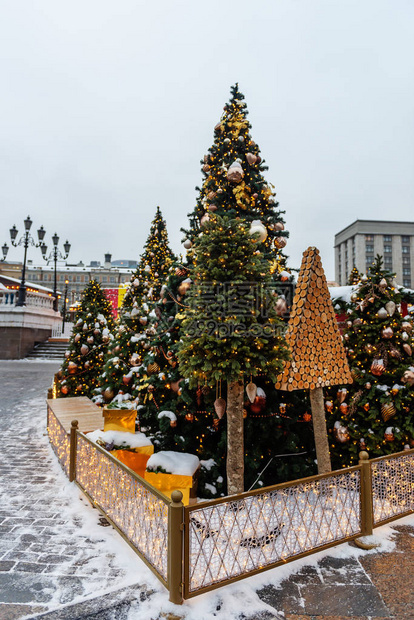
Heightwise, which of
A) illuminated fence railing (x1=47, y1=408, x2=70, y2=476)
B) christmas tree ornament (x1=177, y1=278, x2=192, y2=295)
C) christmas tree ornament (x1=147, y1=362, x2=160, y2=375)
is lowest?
illuminated fence railing (x1=47, y1=408, x2=70, y2=476)

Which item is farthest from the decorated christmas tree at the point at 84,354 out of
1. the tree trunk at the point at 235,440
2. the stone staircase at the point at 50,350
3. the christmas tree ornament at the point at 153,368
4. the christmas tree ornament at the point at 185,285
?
the stone staircase at the point at 50,350

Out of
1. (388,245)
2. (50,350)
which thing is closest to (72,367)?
(50,350)

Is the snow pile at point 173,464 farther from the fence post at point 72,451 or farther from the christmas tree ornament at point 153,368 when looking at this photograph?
the fence post at point 72,451

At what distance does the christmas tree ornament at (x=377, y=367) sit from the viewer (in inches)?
228

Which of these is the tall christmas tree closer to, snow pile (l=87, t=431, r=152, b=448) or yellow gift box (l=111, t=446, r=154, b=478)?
snow pile (l=87, t=431, r=152, b=448)

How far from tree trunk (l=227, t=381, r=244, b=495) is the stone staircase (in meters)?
19.8

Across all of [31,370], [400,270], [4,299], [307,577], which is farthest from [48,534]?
[400,270]

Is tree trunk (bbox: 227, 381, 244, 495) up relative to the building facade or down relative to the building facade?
down

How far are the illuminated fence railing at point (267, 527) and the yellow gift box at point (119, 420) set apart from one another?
2.84 m

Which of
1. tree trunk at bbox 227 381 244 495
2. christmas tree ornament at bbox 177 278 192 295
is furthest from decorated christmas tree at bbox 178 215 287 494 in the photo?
christmas tree ornament at bbox 177 278 192 295

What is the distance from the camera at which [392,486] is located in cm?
466

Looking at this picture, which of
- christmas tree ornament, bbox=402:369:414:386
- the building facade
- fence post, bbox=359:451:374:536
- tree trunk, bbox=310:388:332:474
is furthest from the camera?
the building facade

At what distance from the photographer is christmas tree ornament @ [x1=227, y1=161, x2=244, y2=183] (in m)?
5.91

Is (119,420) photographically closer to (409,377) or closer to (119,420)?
(119,420)
